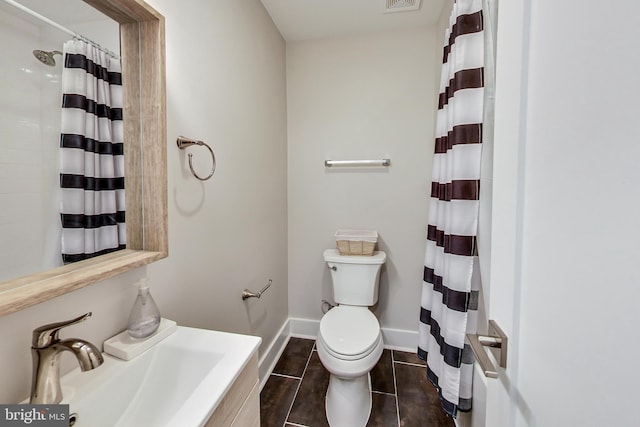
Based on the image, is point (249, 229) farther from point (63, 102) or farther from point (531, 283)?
point (531, 283)

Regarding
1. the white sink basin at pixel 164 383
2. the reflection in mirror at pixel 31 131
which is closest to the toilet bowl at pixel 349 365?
the white sink basin at pixel 164 383

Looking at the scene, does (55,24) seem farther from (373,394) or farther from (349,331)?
(373,394)

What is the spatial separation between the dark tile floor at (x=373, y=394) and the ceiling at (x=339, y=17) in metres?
2.51

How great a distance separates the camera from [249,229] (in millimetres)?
1639

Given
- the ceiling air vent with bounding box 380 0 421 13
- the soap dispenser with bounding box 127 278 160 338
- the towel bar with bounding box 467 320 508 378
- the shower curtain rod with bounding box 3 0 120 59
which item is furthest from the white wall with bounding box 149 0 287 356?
the towel bar with bounding box 467 320 508 378

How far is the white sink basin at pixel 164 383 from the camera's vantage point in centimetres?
62

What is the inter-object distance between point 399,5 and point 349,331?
6.87 ft

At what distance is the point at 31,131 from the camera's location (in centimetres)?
64

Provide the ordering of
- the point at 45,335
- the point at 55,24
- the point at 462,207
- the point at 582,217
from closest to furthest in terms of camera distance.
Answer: the point at 582,217, the point at 45,335, the point at 55,24, the point at 462,207

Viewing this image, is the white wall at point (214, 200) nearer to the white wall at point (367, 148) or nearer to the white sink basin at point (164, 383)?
the white sink basin at point (164, 383)

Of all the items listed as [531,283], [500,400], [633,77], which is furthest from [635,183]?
[500,400]

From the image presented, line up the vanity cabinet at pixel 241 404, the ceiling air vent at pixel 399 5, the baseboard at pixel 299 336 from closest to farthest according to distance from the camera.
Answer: the vanity cabinet at pixel 241 404, the ceiling air vent at pixel 399 5, the baseboard at pixel 299 336

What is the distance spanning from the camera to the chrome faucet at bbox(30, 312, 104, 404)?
0.56 meters

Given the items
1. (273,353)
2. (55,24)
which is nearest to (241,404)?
(55,24)
